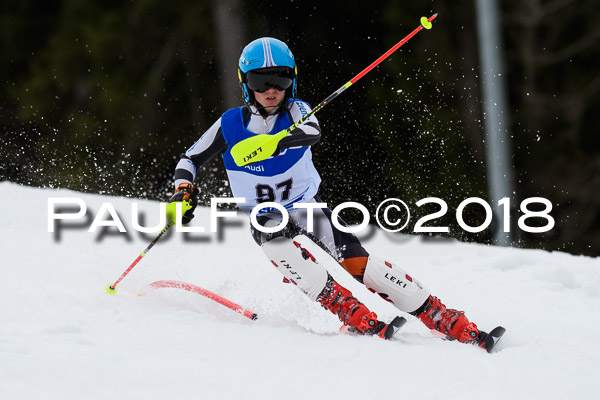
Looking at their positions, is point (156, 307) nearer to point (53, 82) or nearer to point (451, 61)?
point (451, 61)

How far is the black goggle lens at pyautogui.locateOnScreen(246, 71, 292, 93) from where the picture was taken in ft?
13.6

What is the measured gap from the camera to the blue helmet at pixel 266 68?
4.14 m

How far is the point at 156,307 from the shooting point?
408cm

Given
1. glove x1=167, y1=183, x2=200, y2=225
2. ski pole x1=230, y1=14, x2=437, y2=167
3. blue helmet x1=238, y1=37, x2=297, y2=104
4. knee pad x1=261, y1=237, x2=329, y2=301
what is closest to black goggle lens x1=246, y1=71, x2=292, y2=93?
blue helmet x1=238, y1=37, x2=297, y2=104

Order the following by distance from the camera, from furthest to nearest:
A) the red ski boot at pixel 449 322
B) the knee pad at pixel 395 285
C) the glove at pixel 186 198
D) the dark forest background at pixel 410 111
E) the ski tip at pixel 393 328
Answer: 1. the dark forest background at pixel 410 111
2. the glove at pixel 186 198
3. the knee pad at pixel 395 285
4. the red ski boot at pixel 449 322
5. the ski tip at pixel 393 328

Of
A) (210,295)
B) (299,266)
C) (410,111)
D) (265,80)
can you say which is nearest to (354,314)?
(299,266)

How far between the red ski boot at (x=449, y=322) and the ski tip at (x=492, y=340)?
5 cm

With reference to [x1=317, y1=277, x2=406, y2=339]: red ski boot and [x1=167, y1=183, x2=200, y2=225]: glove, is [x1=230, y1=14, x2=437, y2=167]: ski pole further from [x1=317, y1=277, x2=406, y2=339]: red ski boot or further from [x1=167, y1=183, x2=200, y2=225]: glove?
[x1=317, y1=277, x2=406, y2=339]: red ski boot

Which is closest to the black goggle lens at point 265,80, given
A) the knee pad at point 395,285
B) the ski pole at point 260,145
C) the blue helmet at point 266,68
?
the blue helmet at point 266,68

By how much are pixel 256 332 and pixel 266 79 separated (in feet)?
4.30

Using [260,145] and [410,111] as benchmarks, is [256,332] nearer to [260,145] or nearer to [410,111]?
[260,145]

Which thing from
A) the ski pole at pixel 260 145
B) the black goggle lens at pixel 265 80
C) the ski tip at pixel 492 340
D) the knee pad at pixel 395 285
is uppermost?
the black goggle lens at pixel 265 80

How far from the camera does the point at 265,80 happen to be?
4.14 meters

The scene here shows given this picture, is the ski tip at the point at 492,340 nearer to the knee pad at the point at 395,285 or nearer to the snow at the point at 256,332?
the snow at the point at 256,332
